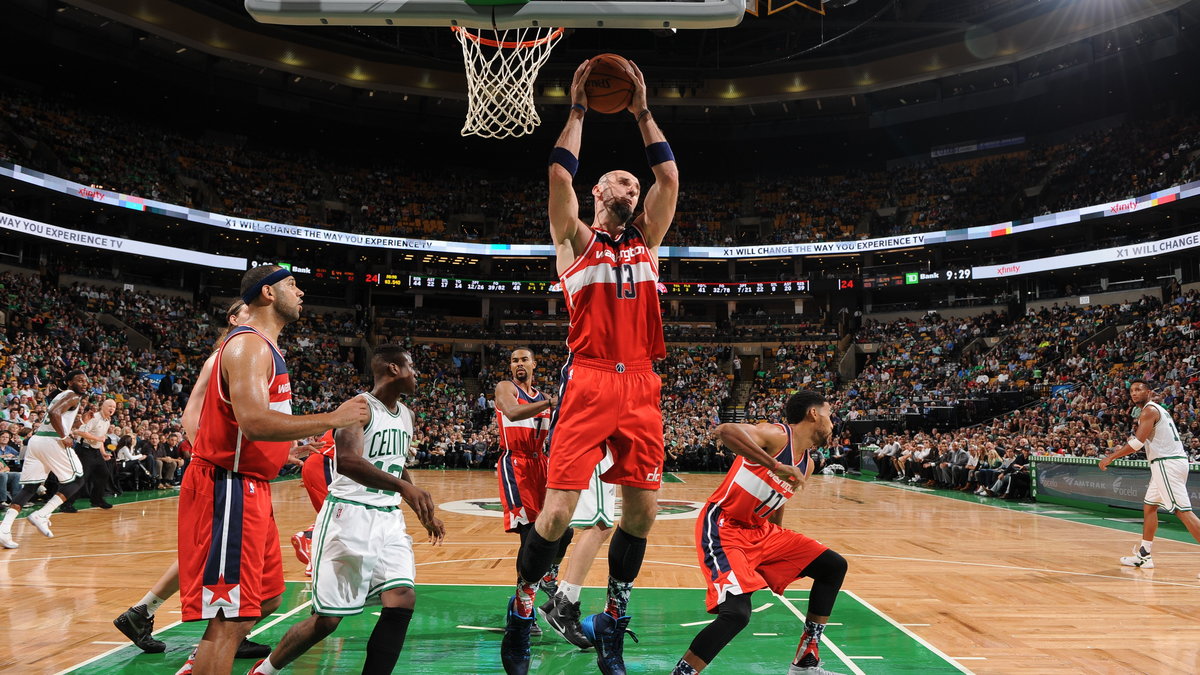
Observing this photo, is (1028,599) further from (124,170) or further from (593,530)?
(124,170)

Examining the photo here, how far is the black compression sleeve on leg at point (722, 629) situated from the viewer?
3.80 metres

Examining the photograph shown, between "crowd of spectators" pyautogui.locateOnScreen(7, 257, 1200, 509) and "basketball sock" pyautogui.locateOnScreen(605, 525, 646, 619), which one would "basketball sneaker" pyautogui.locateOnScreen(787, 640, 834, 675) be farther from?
"crowd of spectators" pyautogui.locateOnScreen(7, 257, 1200, 509)

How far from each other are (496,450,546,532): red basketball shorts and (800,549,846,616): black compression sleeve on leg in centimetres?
239

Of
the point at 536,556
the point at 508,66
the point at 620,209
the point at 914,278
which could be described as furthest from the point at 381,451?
the point at 914,278

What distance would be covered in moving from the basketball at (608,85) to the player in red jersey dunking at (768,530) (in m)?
1.74

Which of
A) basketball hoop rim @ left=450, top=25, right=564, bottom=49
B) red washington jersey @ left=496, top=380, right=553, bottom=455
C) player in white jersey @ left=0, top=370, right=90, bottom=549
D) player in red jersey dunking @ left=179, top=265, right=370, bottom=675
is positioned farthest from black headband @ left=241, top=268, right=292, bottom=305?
player in white jersey @ left=0, top=370, right=90, bottom=549

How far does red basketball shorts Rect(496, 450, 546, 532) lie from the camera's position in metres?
6.20

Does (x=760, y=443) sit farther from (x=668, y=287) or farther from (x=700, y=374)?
(x=668, y=287)

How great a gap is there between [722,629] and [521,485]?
8.93 ft

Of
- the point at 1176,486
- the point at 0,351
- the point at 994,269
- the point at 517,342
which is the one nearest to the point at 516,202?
the point at 517,342

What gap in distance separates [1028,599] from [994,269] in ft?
108

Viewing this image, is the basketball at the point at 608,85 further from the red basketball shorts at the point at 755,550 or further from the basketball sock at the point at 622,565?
the red basketball shorts at the point at 755,550

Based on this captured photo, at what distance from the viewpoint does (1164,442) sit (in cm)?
861

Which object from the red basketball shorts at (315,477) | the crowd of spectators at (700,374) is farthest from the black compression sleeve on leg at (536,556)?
the crowd of spectators at (700,374)
